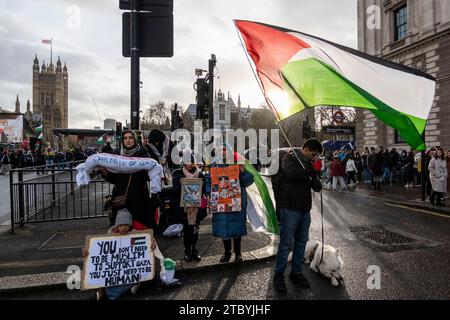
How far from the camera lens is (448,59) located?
18484mm

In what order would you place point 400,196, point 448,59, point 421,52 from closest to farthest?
point 400,196
point 448,59
point 421,52

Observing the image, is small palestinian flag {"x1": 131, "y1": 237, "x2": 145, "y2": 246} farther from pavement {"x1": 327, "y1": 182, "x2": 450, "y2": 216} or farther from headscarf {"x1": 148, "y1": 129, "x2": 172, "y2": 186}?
pavement {"x1": 327, "y1": 182, "x2": 450, "y2": 216}

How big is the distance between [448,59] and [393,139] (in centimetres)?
652

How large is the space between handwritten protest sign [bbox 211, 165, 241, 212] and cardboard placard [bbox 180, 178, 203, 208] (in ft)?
0.70

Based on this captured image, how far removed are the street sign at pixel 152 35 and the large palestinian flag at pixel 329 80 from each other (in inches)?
41.5

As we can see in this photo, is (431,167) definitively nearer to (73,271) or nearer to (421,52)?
(73,271)

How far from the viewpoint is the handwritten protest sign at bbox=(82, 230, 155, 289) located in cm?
367

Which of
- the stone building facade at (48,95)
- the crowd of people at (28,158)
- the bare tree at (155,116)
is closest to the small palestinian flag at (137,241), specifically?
the crowd of people at (28,158)

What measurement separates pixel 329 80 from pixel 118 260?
3475mm

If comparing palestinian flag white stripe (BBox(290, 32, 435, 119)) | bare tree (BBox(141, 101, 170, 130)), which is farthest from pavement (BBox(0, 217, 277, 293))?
bare tree (BBox(141, 101, 170, 130))

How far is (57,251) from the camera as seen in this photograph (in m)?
5.35

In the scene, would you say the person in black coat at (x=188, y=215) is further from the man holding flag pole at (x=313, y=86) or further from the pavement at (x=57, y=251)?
the man holding flag pole at (x=313, y=86)

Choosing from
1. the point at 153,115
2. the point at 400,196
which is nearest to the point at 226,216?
the point at 400,196

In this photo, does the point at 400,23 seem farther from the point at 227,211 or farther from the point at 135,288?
the point at 135,288
